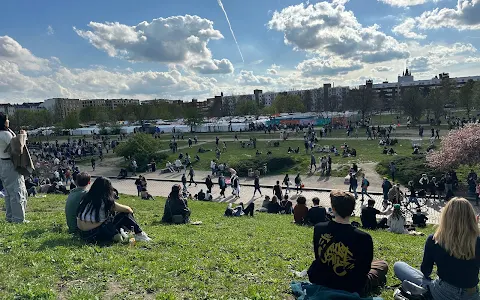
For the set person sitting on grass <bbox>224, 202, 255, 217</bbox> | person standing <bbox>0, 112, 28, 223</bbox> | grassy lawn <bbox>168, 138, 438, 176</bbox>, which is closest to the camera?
person standing <bbox>0, 112, 28, 223</bbox>

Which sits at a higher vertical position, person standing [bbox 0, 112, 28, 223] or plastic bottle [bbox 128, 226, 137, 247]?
person standing [bbox 0, 112, 28, 223]

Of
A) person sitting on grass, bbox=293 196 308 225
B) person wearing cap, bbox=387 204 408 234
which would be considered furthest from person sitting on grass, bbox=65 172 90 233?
person wearing cap, bbox=387 204 408 234

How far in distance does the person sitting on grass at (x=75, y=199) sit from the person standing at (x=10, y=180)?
75.9 inches

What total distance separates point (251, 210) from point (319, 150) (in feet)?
75.6

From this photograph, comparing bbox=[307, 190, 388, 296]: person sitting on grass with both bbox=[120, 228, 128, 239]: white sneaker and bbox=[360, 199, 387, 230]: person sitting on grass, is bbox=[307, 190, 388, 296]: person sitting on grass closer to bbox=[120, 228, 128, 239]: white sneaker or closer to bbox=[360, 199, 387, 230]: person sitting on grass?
bbox=[120, 228, 128, 239]: white sneaker

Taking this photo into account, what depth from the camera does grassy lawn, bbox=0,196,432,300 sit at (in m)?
4.76

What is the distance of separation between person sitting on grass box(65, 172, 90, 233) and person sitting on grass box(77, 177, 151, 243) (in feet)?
0.73

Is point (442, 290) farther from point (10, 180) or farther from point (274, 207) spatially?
point (274, 207)

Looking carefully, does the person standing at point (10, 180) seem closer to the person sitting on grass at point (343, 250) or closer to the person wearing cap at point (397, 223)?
the person sitting on grass at point (343, 250)

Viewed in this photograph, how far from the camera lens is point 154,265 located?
5.70 m

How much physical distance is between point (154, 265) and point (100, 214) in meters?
1.69

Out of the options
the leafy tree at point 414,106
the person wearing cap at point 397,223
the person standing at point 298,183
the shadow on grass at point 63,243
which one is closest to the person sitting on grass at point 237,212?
the person wearing cap at point 397,223

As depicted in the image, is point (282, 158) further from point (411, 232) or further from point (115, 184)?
point (411, 232)

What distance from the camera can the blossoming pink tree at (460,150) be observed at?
66.8ft
